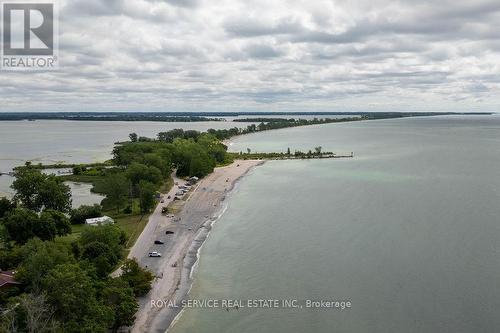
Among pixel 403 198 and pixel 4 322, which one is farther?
pixel 403 198

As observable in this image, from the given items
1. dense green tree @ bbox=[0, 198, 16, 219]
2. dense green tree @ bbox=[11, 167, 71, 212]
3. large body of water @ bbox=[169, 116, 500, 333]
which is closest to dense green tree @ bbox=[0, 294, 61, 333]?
large body of water @ bbox=[169, 116, 500, 333]

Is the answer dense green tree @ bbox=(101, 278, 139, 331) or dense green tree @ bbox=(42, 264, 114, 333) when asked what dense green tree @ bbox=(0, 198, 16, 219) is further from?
dense green tree @ bbox=(101, 278, 139, 331)

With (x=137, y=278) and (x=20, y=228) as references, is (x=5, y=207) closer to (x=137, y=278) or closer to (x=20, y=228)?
(x=20, y=228)

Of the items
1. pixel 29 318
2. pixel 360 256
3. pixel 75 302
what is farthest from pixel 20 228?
pixel 360 256

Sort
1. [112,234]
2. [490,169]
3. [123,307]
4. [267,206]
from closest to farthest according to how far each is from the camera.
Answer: [123,307] → [112,234] → [267,206] → [490,169]

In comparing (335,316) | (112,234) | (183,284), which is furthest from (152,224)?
(335,316)

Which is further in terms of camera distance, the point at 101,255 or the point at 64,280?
the point at 101,255

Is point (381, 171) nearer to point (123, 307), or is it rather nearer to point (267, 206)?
point (267, 206)
